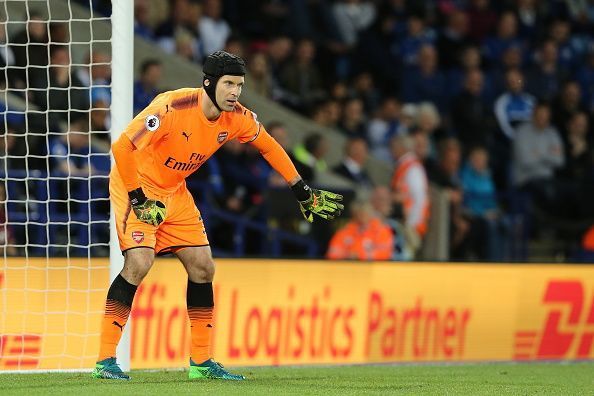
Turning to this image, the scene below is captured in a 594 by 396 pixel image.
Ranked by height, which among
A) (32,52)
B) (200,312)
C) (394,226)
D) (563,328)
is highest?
(32,52)

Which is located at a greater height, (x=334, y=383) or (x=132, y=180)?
(x=132, y=180)

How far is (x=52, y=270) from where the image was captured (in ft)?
33.8

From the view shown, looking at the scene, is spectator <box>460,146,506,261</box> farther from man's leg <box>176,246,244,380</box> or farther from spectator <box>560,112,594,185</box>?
man's leg <box>176,246,244,380</box>

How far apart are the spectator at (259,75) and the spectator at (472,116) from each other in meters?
2.54

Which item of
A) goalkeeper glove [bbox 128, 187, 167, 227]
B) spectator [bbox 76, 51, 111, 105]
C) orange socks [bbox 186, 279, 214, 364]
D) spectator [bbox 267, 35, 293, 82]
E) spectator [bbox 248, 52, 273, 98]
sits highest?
spectator [bbox 267, 35, 293, 82]

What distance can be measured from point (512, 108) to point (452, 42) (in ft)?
5.11

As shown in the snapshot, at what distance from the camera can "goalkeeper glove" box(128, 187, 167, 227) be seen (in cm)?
767

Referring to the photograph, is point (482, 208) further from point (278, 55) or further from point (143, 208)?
point (143, 208)

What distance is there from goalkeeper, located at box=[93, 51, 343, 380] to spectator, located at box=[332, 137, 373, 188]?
20.1 ft

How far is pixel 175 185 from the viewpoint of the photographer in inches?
319

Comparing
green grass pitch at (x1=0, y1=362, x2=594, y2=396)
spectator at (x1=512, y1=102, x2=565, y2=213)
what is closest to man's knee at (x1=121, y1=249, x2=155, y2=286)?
green grass pitch at (x1=0, y1=362, x2=594, y2=396)

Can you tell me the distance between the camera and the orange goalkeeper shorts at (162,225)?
7.89 metres

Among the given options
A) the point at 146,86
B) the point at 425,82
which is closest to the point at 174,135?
the point at 146,86

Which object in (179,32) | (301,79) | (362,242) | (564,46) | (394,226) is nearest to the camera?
(362,242)
